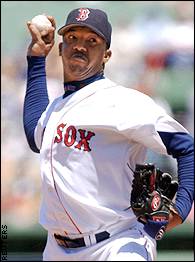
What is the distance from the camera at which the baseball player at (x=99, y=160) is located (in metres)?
2.67

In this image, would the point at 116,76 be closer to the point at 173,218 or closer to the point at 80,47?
the point at 80,47

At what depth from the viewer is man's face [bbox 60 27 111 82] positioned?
285cm

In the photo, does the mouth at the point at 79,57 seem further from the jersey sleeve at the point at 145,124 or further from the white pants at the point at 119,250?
the white pants at the point at 119,250

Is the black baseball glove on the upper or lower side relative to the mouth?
lower

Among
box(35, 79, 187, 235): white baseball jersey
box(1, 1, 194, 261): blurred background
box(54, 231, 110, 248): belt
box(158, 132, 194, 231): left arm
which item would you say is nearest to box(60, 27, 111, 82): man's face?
box(35, 79, 187, 235): white baseball jersey

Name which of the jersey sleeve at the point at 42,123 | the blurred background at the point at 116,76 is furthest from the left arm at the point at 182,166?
the blurred background at the point at 116,76

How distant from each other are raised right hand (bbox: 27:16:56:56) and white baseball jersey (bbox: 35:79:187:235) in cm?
42

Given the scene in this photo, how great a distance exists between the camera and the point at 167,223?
2650mm

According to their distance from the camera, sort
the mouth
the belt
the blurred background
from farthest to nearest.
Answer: the blurred background → the mouth → the belt

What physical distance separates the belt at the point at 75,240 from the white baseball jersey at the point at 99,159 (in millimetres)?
30

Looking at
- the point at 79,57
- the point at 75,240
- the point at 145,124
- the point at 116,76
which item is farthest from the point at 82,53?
the point at 116,76

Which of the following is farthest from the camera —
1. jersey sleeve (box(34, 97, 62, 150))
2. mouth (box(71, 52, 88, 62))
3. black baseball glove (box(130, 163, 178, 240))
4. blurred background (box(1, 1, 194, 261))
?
blurred background (box(1, 1, 194, 261))

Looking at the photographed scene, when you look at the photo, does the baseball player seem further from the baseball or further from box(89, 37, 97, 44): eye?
the baseball

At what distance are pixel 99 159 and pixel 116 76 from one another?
151 inches
